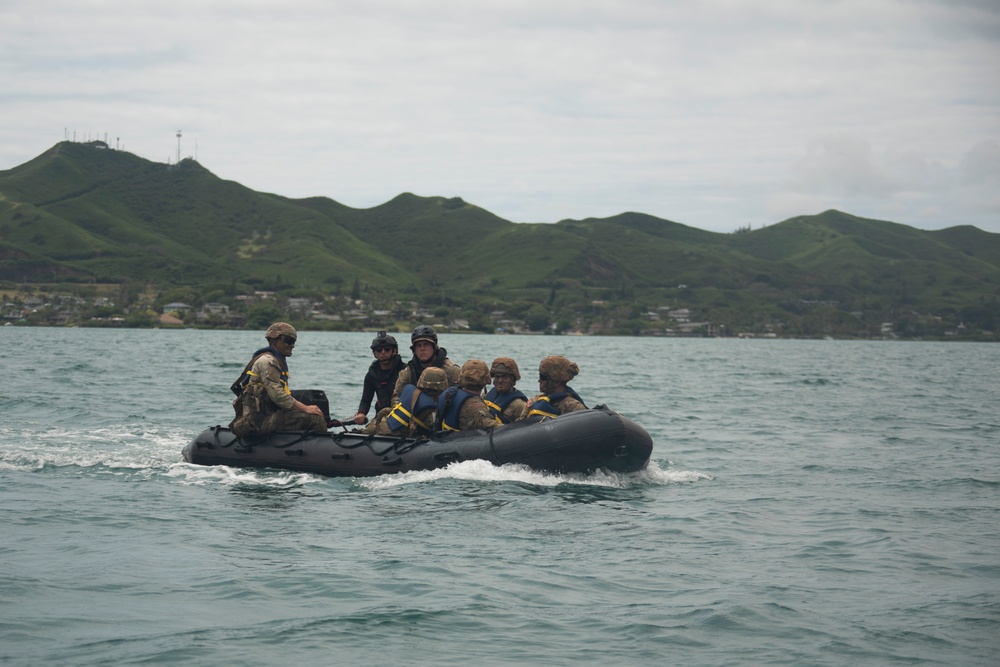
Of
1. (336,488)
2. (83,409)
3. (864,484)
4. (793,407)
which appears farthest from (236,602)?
(793,407)

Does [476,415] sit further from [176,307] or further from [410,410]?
[176,307]

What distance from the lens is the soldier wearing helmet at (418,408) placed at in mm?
15398

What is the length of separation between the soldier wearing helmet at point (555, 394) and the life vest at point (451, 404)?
0.99m

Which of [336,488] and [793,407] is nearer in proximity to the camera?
[336,488]

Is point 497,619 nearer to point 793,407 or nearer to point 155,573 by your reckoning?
point 155,573

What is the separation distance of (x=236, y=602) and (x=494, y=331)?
19084 cm

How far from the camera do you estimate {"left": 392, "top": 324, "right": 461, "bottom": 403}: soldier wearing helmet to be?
51.9 ft

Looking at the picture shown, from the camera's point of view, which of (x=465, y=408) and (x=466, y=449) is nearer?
(x=466, y=449)

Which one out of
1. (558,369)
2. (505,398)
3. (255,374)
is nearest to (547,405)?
(558,369)

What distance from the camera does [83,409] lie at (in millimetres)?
26656

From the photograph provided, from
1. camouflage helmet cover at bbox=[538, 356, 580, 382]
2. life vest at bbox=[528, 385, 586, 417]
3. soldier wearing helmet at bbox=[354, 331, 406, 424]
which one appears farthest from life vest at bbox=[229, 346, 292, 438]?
camouflage helmet cover at bbox=[538, 356, 580, 382]

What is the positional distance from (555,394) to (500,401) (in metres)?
0.89

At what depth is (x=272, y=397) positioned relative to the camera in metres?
15.6

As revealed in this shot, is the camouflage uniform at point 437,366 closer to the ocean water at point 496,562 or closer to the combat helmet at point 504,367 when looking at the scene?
the combat helmet at point 504,367
